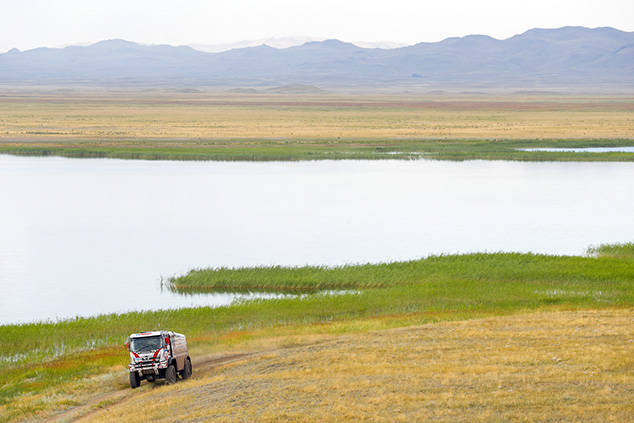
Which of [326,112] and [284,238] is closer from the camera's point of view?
[284,238]

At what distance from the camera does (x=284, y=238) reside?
51.3 metres

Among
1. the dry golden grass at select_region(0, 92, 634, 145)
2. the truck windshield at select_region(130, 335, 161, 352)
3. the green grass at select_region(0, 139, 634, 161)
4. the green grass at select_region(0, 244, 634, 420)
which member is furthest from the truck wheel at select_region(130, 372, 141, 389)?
the dry golden grass at select_region(0, 92, 634, 145)

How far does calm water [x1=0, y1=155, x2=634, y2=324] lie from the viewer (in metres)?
42.1

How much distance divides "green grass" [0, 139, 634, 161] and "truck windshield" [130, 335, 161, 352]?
6977 centimetres

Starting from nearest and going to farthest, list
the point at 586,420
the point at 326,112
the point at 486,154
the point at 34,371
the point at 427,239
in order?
the point at 586,420 → the point at 34,371 → the point at 427,239 → the point at 486,154 → the point at 326,112

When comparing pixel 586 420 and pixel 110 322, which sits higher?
pixel 586 420

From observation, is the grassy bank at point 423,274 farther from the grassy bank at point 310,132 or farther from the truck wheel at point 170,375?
the grassy bank at point 310,132

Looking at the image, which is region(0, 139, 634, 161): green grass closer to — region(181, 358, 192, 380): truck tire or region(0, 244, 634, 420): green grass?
region(0, 244, 634, 420): green grass

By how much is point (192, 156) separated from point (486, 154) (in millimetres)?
31445

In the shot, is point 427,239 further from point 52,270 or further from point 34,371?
point 34,371

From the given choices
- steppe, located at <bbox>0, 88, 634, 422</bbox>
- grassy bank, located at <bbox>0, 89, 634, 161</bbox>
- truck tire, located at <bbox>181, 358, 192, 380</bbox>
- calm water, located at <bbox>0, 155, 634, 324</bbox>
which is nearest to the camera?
steppe, located at <bbox>0, 88, 634, 422</bbox>

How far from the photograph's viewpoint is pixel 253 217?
59531 mm

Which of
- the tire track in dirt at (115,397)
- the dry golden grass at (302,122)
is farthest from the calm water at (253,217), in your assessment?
the dry golden grass at (302,122)

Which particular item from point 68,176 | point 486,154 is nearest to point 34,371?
point 68,176
